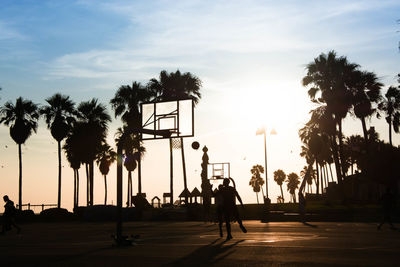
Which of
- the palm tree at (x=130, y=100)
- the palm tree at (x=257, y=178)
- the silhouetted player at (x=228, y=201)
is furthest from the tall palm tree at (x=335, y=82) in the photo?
the palm tree at (x=257, y=178)

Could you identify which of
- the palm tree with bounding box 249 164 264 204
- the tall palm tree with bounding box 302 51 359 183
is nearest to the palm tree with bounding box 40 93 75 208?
the tall palm tree with bounding box 302 51 359 183

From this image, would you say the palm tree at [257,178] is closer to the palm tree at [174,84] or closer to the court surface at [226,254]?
the palm tree at [174,84]

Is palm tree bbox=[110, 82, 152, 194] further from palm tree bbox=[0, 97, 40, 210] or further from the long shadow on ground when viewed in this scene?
the long shadow on ground

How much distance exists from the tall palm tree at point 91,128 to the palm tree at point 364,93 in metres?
25.7

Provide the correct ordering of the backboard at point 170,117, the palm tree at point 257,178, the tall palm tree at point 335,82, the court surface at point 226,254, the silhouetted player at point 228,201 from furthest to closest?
the palm tree at point 257,178
the tall palm tree at point 335,82
the backboard at point 170,117
the silhouetted player at point 228,201
the court surface at point 226,254

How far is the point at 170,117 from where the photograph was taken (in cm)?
2475

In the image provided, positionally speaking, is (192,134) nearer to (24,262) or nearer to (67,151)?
(24,262)

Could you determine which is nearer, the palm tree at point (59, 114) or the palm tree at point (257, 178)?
the palm tree at point (59, 114)

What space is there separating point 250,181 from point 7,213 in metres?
126

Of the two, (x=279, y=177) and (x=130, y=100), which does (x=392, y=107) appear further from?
(x=279, y=177)

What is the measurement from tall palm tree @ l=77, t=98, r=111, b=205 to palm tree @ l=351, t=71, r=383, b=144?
2567cm

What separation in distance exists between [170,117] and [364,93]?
105ft

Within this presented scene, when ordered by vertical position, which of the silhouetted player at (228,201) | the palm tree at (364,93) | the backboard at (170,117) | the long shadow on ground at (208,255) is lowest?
the long shadow on ground at (208,255)

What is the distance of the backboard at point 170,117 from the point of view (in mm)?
24609
